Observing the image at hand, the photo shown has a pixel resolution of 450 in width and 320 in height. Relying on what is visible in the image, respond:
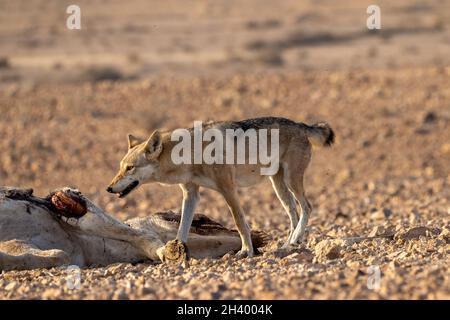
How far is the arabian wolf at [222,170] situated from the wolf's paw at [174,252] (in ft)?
0.62

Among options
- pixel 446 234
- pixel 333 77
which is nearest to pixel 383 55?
pixel 333 77

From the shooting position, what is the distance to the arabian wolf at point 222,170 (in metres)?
10.2

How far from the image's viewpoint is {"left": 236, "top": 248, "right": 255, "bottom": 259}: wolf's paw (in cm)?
1005

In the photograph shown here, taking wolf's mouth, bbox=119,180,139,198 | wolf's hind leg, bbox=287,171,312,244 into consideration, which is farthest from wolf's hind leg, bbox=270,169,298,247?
wolf's mouth, bbox=119,180,139,198

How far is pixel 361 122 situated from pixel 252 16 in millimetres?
24559

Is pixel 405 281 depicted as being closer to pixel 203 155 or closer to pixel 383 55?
pixel 203 155

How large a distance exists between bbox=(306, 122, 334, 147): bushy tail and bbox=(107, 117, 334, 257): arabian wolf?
0.08 metres

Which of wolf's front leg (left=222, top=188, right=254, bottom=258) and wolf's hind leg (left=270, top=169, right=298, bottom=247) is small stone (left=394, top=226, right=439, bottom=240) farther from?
wolf's front leg (left=222, top=188, right=254, bottom=258)

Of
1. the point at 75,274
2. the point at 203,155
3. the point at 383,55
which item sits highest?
the point at 383,55

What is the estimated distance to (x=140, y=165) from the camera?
1027cm

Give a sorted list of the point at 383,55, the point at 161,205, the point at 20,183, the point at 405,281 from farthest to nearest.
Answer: the point at 383,55, the point at 20,183, the point at 161,205, the point at 405,281

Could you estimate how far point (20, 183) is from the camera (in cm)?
1842

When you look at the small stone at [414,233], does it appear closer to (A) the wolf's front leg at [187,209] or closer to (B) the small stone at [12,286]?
(A) the wolf's front leg at [187,209]

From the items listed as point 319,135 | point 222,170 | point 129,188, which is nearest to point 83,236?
point 129,188
